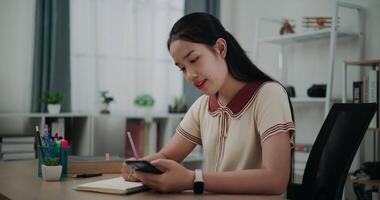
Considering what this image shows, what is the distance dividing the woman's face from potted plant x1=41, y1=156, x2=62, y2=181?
0.49 m

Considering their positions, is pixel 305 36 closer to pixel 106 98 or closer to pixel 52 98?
pixel 106 98

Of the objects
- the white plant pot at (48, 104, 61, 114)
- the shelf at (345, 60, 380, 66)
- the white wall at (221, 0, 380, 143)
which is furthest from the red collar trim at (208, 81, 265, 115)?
the white plant pot at (48, 104, 61, 114)

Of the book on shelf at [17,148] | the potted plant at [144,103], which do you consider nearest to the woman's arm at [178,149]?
the book on shelf at [17,148]

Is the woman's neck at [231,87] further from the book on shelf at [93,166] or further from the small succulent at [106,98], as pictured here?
the small succulent at [106,98]

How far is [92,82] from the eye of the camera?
3443mm

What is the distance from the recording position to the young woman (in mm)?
1173

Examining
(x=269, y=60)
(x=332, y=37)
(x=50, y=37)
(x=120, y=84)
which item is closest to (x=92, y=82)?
(x=120, y=84)

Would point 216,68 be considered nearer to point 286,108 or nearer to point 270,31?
point 286,108

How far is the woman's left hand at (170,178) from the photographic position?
1148 mm

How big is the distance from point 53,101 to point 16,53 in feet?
1.52

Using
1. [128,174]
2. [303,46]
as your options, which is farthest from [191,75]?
[303,46]

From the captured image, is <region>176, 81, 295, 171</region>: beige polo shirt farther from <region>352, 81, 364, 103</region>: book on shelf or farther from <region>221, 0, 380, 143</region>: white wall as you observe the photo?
<region>221, 0, 380, 143</region>: white wall

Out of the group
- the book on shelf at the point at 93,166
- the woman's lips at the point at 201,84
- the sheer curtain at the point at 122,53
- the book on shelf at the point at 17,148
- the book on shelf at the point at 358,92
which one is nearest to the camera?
the woman's lips at the point at 201,84

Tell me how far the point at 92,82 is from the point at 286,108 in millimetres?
2356
